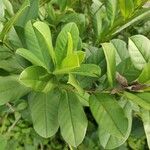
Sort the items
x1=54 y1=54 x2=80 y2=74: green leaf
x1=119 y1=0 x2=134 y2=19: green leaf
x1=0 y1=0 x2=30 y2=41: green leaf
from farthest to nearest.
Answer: x1=119 y1=0 x2=134 y2=19: green leaf < x1=0 y1=0 x2=30 y2=41: green leaf < x1=54 y1=54 x2=80 y2=74: green leaf

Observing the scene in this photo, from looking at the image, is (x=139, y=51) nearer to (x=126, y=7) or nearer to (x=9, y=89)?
(x=126, y=7)

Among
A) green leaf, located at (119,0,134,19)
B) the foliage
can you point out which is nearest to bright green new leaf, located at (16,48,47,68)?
the foliage

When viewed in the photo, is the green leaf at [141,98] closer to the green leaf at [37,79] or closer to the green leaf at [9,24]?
the green leaf at [37,79]

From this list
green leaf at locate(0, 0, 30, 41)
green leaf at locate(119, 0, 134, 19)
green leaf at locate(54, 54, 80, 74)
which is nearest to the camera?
green leaf at locate(54, 54, 80, 74)

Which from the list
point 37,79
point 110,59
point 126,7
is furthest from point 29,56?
point 126,7

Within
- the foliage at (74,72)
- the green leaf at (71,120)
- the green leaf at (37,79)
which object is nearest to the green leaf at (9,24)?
the foliage at (74,72)

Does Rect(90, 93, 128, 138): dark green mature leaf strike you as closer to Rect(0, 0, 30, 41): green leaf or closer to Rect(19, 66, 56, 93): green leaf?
Rect(19, 66, 56, 93): green leaf

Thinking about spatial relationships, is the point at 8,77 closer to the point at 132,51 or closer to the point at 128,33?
the point at 132,51
